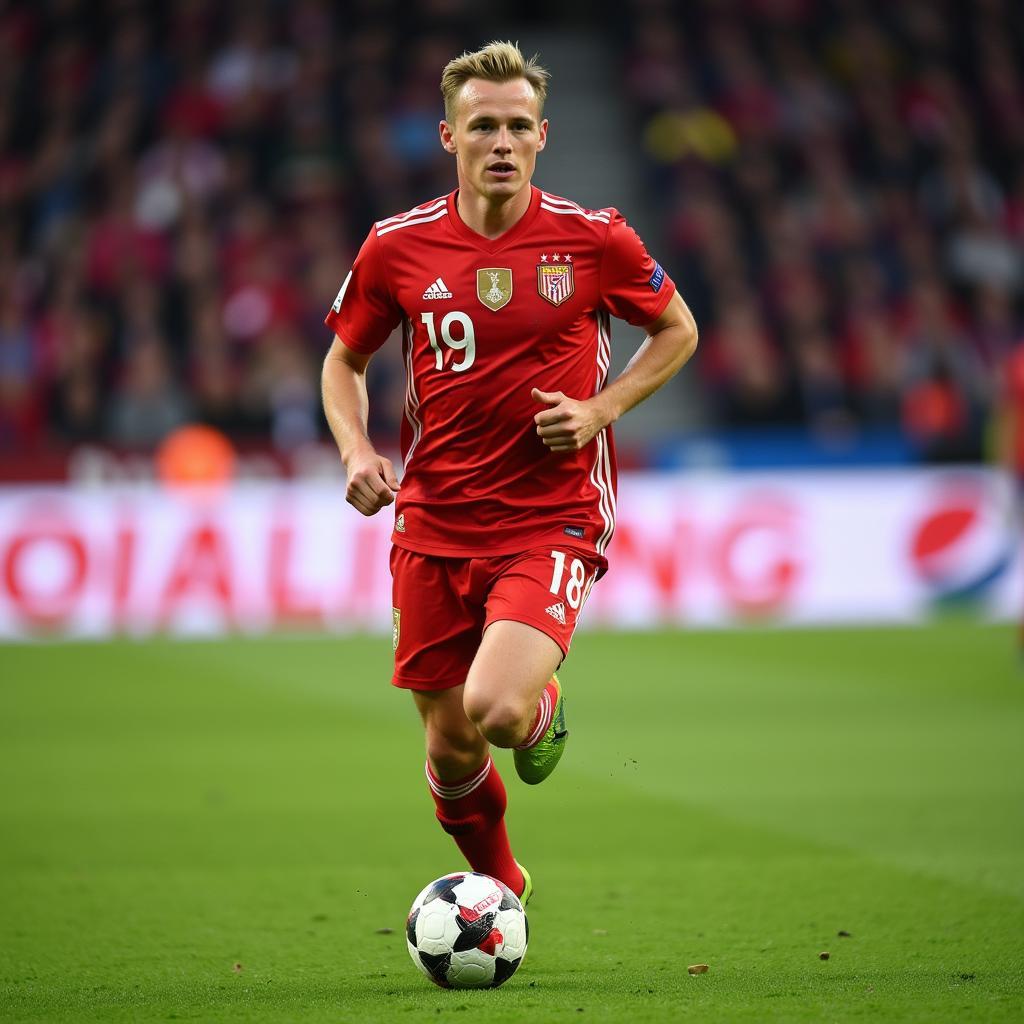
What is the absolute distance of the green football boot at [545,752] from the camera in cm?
479

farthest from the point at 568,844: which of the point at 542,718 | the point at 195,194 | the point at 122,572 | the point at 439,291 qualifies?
the point at 195,194

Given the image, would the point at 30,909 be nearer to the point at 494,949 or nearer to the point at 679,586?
the point at 494,949

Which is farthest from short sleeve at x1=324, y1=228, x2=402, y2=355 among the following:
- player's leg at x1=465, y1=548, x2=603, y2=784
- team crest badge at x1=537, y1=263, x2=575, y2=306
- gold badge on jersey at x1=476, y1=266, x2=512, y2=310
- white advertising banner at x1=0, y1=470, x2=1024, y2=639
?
white advertising banner at x1=0, y1=470, x2=1024, y2=639

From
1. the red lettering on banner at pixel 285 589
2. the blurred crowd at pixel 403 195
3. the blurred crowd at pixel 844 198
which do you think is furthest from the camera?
the blurred crowd at pixel 844 198

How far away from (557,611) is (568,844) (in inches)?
88.8

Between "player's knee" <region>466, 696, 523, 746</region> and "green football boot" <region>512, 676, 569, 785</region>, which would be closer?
"player's knee" <region>466, 696, 523, 746</region>

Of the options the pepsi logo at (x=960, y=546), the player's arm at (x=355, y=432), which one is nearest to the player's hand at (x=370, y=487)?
the player's arm at (x=355, y=432)

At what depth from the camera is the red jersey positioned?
4.80m

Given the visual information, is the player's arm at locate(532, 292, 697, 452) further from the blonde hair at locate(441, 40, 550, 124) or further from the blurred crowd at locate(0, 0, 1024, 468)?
the blurred crowd at locate(0, 0, 1024, 468)

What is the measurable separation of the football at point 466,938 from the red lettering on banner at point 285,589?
953 cm

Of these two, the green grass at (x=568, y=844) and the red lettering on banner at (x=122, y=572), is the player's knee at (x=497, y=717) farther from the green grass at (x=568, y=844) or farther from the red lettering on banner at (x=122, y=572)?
the red lettering on banner at (x=122, y=572)

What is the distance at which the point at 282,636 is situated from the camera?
13898 millimetres

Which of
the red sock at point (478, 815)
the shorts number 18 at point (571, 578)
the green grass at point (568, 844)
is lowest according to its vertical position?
the green grass at point (568, 844)

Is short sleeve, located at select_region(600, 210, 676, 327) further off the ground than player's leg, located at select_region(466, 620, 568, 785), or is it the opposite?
short sleeve, located at select_region(600, 210, 676, 327)
